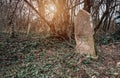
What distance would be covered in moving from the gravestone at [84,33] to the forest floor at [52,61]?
0.34m

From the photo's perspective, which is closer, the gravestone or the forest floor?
the forest floor

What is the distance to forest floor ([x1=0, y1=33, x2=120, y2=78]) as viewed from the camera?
6.88m

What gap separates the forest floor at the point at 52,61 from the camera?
6875 millimetres

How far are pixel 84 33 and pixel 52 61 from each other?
5.46 ft

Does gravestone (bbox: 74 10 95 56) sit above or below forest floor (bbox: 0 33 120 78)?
above

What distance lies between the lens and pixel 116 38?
458 inches

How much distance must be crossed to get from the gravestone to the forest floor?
0.34 metres

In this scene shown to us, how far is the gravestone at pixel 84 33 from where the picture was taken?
8.07m

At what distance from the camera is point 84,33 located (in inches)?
324

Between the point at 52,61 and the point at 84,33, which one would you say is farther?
the point at 84,33

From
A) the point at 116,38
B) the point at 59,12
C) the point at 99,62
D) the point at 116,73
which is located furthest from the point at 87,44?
the point at 116,38

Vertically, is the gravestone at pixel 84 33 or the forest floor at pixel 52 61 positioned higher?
the gravestone at pixel 84 33

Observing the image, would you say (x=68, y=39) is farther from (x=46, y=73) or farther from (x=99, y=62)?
(x=46, y=73)

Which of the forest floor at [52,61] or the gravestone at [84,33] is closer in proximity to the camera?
the forest floor at [52,61]
